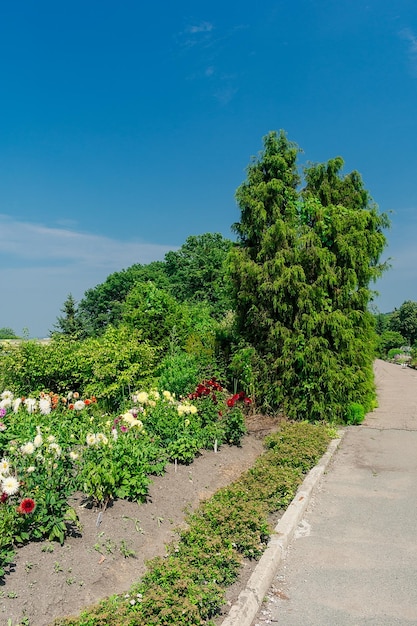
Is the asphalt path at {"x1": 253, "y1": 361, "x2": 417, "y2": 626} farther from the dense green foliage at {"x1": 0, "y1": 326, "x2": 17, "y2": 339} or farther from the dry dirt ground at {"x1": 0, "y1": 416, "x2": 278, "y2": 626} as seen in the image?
the dense green foliage at {"x1": 0, "y1": 326, "x2": 17, "y2": 339}

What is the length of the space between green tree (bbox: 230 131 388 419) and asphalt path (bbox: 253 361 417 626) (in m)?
2.17

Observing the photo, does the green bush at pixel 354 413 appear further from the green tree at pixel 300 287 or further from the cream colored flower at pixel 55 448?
the cream colored flower at pixel 55 448

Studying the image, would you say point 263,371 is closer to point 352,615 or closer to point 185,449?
point 185,449

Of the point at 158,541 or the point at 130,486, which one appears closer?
the point at 158,541

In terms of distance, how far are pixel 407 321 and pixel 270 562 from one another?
Answer: 5190 centimetres

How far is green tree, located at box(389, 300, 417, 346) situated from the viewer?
5025 cm

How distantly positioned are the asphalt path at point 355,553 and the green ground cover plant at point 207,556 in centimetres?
32

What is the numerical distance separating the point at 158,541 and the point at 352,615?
157 centimetres

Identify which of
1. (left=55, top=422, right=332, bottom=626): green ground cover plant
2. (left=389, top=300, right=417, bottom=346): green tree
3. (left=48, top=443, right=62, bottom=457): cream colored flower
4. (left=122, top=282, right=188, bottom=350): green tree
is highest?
(left=389, top=300, right=417, bottom=346): green tree

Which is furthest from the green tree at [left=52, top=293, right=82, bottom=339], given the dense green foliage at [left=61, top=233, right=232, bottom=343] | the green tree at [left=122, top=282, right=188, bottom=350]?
the green tree at [left=122, top=282, right=188, bottom=350]

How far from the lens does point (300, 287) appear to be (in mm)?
8992

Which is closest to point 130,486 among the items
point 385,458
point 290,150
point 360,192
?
point 385,458

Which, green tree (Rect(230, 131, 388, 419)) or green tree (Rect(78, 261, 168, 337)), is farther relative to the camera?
green tree (Rect(78, 261, 168, 337))

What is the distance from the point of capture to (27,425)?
4980mm
